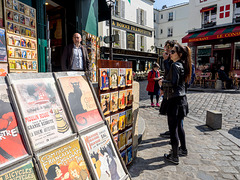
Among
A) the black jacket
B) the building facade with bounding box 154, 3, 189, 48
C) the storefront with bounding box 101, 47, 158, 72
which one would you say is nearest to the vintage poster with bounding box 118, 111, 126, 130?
the black jacket

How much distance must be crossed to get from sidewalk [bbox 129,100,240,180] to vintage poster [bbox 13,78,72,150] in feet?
5.29

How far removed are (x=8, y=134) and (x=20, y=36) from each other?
384cm

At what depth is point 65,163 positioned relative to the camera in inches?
56.6

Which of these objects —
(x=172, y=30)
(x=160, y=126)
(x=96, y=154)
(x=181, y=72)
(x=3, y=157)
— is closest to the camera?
(x=3, y=157)

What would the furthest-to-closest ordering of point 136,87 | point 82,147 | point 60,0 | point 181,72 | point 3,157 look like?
point 60,0, point 136,87, point 181,72, point 82,147, point 3,157

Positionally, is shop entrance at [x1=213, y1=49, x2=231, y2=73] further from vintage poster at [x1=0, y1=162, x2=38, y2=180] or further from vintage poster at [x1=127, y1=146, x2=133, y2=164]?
vintage poster at [x1=0, y1=162, x2=38, y2=180]

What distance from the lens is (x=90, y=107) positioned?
6.22 feet

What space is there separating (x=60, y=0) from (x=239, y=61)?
1566 centimetres

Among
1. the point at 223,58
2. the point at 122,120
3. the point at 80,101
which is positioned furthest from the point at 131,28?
the point at 80,101

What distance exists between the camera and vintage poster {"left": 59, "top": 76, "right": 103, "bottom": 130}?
1.69 metres

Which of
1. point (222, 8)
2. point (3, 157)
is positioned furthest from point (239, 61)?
point (3, 157)

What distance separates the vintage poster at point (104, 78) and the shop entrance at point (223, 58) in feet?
56.6

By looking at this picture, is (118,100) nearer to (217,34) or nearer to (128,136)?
(128,136)

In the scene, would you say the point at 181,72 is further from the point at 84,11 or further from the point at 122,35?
the point at 122,35
